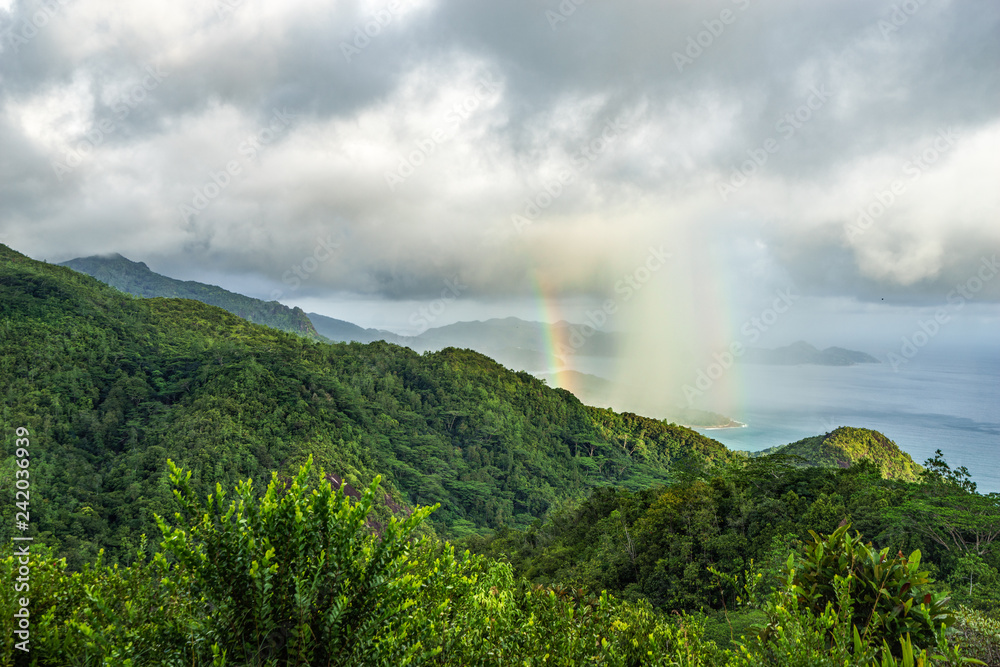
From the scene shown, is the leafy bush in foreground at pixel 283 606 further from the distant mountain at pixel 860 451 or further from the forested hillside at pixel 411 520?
the distant mountain at pixel 860 451

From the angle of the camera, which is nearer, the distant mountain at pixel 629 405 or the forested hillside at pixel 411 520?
the forested hillside at pixel 411 520

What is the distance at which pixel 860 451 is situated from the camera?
57719mm

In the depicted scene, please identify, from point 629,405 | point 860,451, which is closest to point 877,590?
point 860,451

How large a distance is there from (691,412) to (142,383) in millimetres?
135319

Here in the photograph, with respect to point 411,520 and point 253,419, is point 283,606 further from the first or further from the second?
point 253,419

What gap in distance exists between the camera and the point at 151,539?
1547 inches

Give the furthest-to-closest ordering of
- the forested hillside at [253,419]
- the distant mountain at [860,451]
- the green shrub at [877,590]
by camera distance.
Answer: the distant mountain at [860,451] → the forested hillside at [253,419] → the green shrub at [877,590]

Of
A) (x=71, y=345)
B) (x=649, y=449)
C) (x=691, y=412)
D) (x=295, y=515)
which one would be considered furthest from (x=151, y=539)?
(x=691, y=412)

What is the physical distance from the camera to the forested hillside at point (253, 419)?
49.7m

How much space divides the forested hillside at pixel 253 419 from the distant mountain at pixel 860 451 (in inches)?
471

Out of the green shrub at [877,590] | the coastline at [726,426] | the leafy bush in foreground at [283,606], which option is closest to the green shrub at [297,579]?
the leafy bush in foreground at [283,606]

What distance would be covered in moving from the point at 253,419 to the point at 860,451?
77.2 metres

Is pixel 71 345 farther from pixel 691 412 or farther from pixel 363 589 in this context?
pixel 691 412

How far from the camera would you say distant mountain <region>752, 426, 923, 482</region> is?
2156 inches
